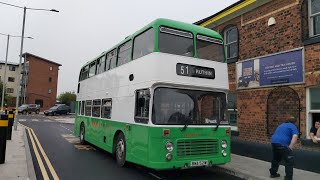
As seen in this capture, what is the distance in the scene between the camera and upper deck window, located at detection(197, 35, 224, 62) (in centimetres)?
849

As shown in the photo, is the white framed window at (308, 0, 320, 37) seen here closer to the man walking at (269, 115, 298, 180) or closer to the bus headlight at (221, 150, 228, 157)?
the man walking at (269, 115, 298, 180)

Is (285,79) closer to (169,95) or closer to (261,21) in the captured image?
(261,21)

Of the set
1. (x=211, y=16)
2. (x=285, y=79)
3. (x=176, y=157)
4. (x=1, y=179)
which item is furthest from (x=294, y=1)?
(x=1, y=179)

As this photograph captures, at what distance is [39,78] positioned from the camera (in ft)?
251

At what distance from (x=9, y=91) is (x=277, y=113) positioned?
3115 inches

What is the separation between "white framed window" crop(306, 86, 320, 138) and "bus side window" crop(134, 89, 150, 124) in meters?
6.53

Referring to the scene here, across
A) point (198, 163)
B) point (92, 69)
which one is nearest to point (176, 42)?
point (198, 163)

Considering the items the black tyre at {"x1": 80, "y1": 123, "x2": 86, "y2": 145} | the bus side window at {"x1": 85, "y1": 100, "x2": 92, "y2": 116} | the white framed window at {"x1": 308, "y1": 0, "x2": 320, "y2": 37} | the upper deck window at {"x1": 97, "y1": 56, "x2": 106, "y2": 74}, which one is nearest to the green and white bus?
the upper deck window at {"x1": 97, "y1": 56, "x2": 106, "y2": 74}

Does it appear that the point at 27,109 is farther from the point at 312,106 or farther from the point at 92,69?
the point at 312,106

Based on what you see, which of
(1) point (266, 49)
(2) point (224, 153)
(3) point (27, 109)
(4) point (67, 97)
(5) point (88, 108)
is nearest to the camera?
(2) point (224, 153)

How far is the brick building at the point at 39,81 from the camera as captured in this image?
7381 centimetres

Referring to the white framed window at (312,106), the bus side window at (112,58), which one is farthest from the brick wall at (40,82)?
the white framed window at (312,106)

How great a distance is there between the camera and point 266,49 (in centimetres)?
1334

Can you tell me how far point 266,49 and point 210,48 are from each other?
554 centimetres
